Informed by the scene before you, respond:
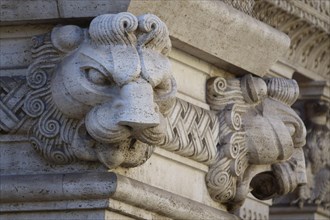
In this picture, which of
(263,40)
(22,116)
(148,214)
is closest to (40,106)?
(22,116)

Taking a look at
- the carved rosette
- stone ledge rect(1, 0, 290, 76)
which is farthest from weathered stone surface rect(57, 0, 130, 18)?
the carved rosette

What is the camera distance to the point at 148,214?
643 centimetres

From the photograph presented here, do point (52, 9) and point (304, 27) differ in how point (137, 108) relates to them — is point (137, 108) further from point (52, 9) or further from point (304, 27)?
point (304, 27)

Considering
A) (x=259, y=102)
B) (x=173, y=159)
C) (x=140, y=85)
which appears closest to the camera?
(x=140, y=85)

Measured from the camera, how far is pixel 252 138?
7129mm

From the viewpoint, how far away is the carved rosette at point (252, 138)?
7038 millimetres

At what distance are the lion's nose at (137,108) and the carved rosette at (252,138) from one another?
2.92 feet

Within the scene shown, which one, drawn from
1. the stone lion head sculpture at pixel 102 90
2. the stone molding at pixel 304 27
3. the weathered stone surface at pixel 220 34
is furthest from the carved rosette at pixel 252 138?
the stone molding at pixel 304 27

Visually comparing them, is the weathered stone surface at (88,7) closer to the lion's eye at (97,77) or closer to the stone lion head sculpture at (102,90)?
the stone lion head sculpture at (102,90)

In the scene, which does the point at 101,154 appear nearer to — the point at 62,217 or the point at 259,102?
the point at 62,217

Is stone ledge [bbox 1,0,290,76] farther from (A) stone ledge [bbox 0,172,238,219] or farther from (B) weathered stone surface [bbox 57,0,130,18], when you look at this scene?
(A) stone ledge [bbox 0,172,238,219]

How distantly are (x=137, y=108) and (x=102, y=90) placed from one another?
6.3 inches

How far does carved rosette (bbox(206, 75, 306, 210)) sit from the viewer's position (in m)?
7.04

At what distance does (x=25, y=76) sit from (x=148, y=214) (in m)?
0.63
